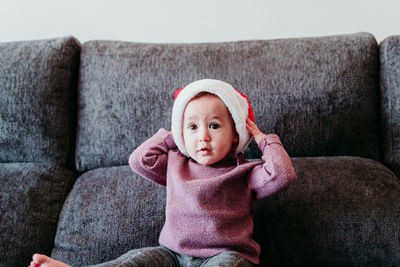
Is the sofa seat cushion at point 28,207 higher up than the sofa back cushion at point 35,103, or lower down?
lower down

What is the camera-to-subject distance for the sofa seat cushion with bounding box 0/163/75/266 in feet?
3.71

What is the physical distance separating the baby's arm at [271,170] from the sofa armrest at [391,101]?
1.64ft

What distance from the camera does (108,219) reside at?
3.80 feet

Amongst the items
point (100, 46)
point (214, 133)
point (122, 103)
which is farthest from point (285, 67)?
point (100, 46)

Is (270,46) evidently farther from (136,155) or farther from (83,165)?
(83,165)

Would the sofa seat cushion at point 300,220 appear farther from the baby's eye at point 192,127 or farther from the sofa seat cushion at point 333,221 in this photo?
the baby's eye at point 192,127

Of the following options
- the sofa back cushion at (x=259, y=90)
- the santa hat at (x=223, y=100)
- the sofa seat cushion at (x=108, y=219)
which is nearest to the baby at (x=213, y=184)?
the santa hat at (x=223, y=100)

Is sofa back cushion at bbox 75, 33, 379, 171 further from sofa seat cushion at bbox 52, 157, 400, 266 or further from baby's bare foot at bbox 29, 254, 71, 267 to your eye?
baby's bare foot at bbox 29, 254, 71, 267

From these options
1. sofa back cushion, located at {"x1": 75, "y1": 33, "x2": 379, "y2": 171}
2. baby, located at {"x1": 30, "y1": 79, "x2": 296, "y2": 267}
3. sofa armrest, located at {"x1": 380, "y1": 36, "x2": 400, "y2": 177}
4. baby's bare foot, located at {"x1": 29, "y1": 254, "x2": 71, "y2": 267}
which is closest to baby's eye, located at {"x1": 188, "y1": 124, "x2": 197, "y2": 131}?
baby, located at {"x1": 30, "y1": 79, "x2": 296, "y2": 267}

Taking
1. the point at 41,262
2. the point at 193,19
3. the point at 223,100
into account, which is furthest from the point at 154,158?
the point at 193,19

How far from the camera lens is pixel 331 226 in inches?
43.2

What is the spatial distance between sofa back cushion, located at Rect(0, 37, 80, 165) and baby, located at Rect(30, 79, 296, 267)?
526 millimetres

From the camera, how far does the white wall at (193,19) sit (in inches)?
62.0

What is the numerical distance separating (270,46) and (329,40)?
0.21 metres
